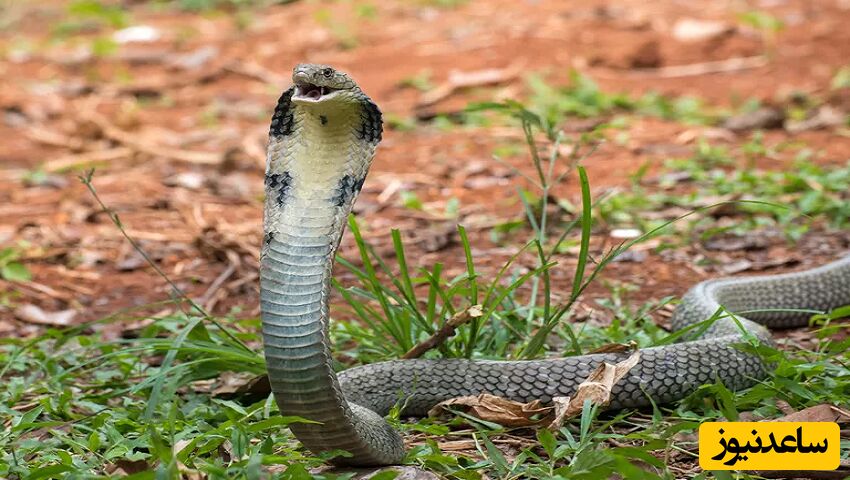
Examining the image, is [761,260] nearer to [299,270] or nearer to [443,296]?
[443,296]

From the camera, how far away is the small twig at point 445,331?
3594 millimetres

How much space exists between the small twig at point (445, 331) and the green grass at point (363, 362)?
98 millimetres

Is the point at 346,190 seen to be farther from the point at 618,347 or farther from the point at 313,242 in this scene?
the point at 618,347

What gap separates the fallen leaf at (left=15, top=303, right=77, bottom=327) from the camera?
498 centimetres

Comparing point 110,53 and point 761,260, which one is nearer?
point 761,260

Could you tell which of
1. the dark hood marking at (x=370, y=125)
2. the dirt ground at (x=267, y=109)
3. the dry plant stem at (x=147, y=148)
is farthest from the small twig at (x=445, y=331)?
the dry plant stem at (x=147, y=148)

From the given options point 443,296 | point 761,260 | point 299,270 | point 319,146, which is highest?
point 319,146

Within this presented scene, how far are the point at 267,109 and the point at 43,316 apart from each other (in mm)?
4658

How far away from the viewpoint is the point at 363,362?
4223 millimetres

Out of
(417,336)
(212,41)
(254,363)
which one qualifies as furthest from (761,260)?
(212,41)

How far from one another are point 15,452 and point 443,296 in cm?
145

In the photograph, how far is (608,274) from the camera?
5180mm

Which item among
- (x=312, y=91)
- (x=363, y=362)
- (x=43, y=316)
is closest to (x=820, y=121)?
(x=363, y=362)

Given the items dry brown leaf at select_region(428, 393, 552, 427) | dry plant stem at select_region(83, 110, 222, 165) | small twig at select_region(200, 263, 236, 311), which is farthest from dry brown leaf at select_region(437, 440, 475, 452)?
dry plant stem at select_region(83, 110, 222, 165)
